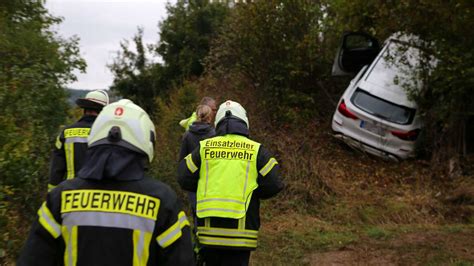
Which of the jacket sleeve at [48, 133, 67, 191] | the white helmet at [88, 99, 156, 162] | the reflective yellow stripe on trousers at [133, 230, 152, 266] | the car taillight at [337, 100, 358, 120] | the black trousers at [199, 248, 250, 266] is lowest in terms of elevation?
the car taillight at [337, 100, 358, 120]

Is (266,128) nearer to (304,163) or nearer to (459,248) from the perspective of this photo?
(304,163)

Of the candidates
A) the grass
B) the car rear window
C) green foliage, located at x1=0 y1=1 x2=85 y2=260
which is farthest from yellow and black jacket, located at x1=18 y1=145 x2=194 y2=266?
the car rear window

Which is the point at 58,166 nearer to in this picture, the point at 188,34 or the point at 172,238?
the point at 172,238

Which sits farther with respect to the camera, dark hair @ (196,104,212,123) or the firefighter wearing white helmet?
dark hair @ (196,104,212,123)

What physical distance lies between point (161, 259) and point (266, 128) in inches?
373

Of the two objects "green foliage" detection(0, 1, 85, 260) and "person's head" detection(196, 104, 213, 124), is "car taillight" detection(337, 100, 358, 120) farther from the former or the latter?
"person's head" detection(196, 104, 213, 124)

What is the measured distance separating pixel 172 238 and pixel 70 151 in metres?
2.95

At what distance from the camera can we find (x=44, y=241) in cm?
212

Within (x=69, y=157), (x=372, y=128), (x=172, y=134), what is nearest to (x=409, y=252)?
(x=69, y=157)

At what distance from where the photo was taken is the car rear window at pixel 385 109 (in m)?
10.9

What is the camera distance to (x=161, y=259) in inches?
86.4

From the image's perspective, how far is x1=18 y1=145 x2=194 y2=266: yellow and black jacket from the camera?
6.85 ft

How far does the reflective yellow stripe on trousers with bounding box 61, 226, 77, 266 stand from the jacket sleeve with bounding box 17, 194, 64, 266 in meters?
0.04

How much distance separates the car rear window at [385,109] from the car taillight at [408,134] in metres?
0.20
